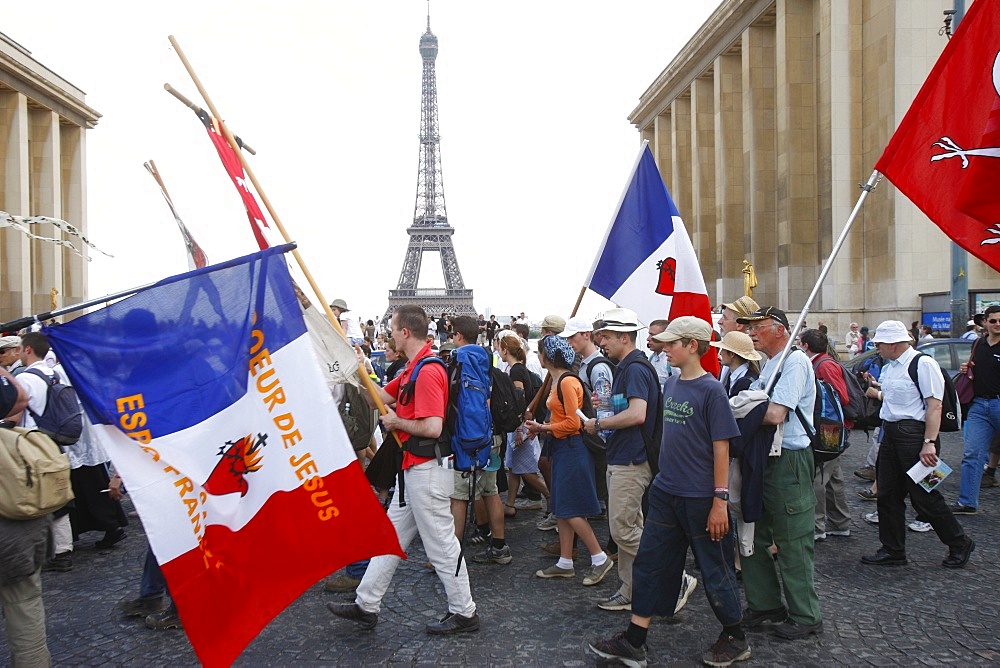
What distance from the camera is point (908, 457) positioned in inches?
235

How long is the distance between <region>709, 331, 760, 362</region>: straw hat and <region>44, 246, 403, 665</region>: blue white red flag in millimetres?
2376

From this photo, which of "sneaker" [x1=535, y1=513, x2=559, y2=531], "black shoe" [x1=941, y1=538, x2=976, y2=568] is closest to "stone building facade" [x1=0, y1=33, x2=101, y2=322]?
"sneaker" [x1=535, y1=513, x2=559, y2=531]

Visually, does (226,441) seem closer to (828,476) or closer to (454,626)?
(454,626)

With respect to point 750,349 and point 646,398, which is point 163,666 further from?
point 750,349

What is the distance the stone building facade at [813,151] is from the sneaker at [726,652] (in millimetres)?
15904

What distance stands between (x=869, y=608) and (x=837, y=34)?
23108mm

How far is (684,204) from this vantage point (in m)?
44.4

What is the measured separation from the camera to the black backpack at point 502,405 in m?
6.43

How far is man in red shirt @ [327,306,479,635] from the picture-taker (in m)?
4.65

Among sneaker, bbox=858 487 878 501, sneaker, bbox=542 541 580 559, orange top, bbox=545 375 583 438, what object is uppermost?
orange top, bbox=545 375 583 438

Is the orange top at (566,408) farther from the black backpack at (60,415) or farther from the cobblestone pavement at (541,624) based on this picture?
the black backpack at (60,415)

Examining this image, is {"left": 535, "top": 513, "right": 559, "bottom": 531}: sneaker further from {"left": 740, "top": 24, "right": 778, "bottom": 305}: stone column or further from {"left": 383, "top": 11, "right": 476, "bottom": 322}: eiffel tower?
{"left": 383, "top": 11, "right": 476, "bottom": 322}: eiffel tower

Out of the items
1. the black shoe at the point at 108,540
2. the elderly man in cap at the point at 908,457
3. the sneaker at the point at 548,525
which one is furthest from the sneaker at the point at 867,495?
the black shoe at the point at 108,540

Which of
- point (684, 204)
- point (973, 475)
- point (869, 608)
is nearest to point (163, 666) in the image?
point (869, 608)
